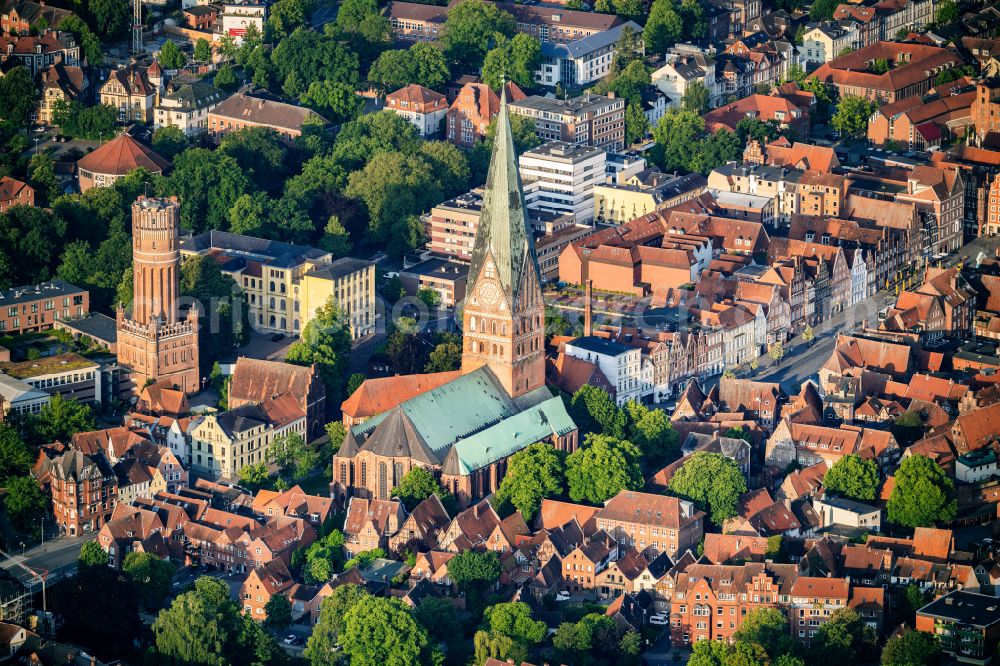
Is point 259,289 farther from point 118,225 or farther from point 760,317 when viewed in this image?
point 760,317

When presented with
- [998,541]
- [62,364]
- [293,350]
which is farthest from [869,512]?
[62,364]

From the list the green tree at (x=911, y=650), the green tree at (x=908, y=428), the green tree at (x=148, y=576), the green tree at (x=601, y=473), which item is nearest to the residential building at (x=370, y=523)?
the green tree at (x=601, y=473)

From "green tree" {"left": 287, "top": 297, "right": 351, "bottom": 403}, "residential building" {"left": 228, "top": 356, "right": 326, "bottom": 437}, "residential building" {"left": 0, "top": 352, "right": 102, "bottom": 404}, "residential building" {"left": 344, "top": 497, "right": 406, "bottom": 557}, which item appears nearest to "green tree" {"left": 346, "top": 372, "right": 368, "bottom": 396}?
"green tree" {"left": 287, "top": 297, "right": 351, "bottom": 403}

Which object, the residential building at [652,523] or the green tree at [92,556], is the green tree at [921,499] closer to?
the residential building at [652,523]

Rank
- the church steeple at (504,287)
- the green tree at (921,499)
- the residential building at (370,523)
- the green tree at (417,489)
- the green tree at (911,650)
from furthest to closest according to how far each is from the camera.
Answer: the church steeple at (504,287) → the green tree at (417,489) → the green tree at (921,499) → the residential building at (370,523) → the green tree at (911,650)

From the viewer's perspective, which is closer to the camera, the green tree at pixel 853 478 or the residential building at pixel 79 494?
the residential building at pixel 79 494
